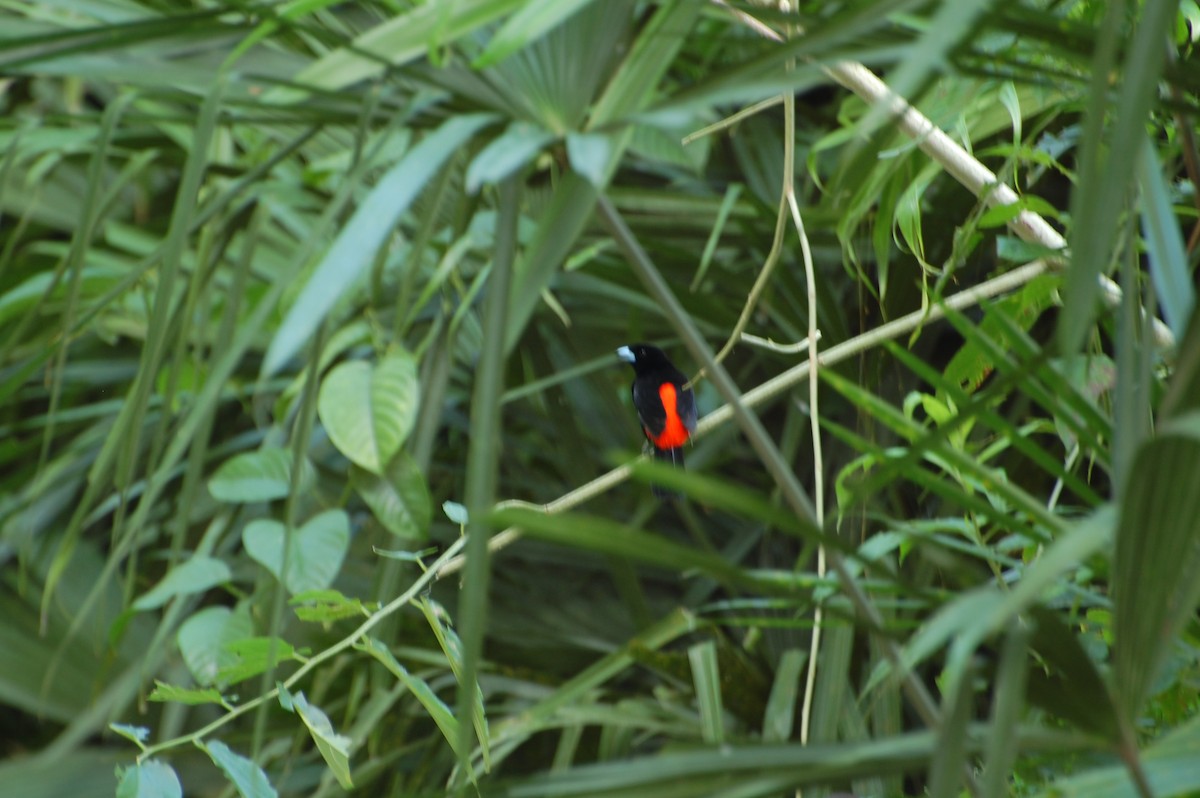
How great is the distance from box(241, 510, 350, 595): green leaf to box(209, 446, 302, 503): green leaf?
7cm

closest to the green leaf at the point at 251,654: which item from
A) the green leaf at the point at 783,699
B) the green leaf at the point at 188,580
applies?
the green leaf at the point at 188,580

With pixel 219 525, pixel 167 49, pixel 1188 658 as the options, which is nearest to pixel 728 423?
pixel 219 525

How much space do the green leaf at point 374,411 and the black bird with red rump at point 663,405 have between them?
330 millimetres

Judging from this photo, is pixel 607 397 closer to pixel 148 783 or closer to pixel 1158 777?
pixel 148 783

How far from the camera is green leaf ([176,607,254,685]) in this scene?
109 centimetres

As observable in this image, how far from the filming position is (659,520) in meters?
1.60

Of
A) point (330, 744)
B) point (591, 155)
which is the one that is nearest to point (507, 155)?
point (591, 155)

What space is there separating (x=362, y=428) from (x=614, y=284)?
0.40m

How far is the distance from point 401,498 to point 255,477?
0.16 meters

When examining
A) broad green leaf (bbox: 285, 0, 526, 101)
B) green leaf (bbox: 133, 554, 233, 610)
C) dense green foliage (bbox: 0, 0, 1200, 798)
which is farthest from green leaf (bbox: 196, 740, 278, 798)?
broad green leaf (bbox: 285, 0, 526, 101)

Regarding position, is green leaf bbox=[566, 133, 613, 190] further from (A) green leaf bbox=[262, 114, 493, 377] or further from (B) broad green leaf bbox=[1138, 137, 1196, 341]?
(B) broad green leaf bbox=[1138, 137, 1196, 341]

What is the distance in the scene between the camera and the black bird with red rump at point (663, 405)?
1419 millimetres

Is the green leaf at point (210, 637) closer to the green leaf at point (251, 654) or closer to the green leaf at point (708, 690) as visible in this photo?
the green leaf at point (251, 654)

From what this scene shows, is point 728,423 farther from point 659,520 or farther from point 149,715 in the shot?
→ point 149,715
